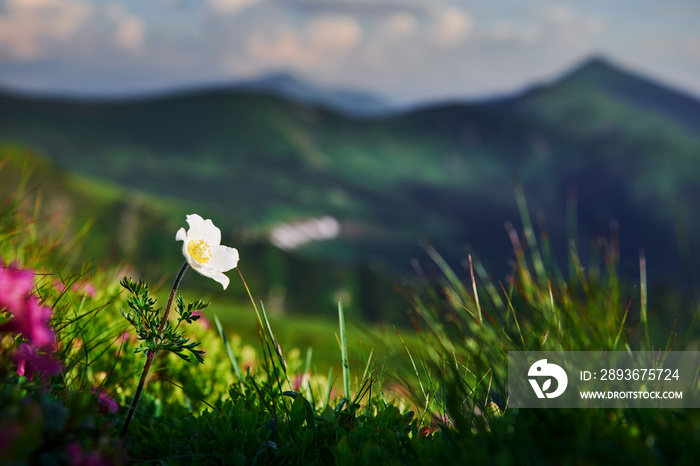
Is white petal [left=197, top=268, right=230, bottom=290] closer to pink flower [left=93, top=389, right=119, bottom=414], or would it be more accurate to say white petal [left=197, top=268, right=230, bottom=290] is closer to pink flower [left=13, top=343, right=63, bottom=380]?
pink flower [left=13, top=343, right=63, bottom=380]

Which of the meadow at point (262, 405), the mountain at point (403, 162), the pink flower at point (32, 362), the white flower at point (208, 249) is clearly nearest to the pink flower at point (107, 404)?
the meadow at point (262, 405)

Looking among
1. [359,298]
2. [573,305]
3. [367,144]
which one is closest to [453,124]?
[367,144]

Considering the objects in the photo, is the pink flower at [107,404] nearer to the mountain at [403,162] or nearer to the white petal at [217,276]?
the white petal at [217,276]

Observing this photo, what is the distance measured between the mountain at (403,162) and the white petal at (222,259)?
60.1 meters

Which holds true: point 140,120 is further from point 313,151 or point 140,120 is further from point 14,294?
point 14,294

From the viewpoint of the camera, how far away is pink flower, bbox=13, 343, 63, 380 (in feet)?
4.30

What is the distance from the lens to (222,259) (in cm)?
203

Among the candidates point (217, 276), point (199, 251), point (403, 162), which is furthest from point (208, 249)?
point (403, 162)

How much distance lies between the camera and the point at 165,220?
1619 inches

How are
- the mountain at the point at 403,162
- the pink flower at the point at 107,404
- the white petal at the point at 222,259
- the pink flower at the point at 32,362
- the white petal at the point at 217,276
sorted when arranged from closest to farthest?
the pink flower at the point at 32,362 < the white petal at the point at 217,276 < the white petal at the point at 222,259 < the pink flower at the point at 107,404 < the mountain at the point at 403,162

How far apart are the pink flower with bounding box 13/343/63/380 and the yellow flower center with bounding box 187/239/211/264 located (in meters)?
0.56

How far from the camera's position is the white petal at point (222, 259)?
6.57 feet

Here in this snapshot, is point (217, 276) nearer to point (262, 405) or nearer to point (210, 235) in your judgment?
point (210, 235)

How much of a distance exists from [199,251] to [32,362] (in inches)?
26.0
